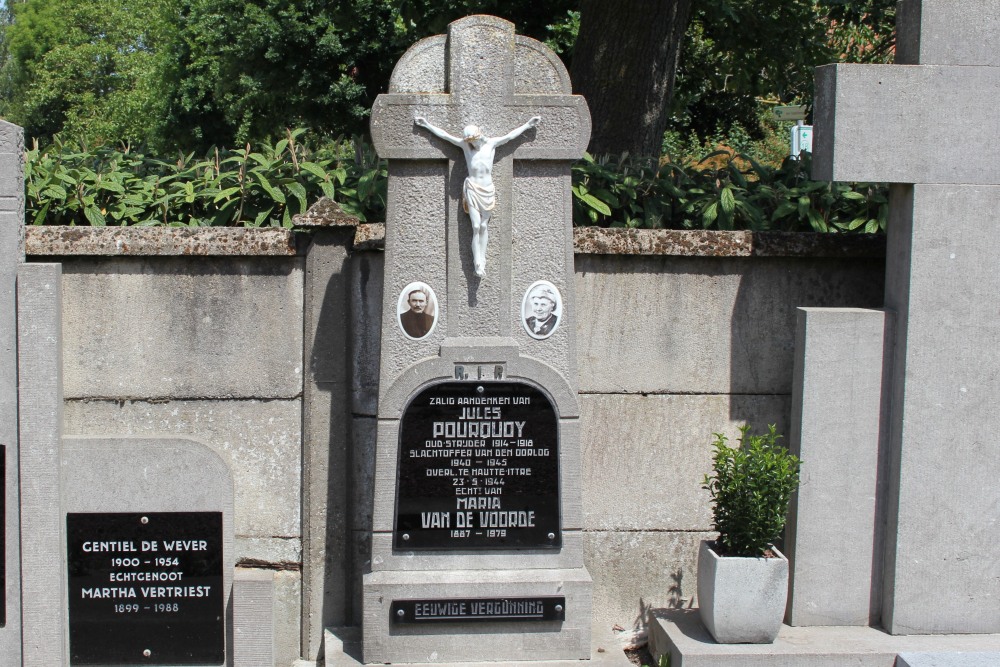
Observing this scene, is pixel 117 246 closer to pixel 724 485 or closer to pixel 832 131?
pixel 724 485

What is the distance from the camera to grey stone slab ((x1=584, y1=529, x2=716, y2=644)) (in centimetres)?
607

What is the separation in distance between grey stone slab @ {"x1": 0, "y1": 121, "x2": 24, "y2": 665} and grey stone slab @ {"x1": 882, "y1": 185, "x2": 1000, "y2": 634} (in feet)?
13.9

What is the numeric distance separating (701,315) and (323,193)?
2114 millimetres

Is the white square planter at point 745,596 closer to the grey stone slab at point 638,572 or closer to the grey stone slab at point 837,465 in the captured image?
the grey stone slab at point 837,465

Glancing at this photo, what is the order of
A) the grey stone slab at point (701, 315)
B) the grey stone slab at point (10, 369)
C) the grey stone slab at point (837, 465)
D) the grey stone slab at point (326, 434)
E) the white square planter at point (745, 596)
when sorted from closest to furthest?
1. the grey stone slab at point (10, 369)
2. the white square planter at point (745, 596)
3. the grey stone slab at point (837, 465)
4. the grey stone slab at point (326, 434)
5. the grey stone slab at point (701, 315)

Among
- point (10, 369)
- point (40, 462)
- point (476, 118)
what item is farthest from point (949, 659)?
point (10, 369)

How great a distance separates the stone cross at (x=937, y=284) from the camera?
5.47 m

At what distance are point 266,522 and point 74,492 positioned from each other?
3.22 feet

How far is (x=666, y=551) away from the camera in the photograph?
20.0 feet

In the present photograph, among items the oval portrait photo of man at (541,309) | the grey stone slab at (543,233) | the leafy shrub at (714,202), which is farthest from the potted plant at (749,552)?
the leafy shrub at (714,202)

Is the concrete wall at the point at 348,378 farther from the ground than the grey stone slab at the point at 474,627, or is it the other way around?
the concrete wall at the point at 348,378

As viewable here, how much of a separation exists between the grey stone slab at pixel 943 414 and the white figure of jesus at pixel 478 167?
1989 mm

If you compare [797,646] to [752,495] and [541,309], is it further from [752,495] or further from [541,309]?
[541,309]

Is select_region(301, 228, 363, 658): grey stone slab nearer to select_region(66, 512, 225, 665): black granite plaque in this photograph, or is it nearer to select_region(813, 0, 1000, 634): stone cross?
select_region(66, 512, 225, 665): black granite plaque
